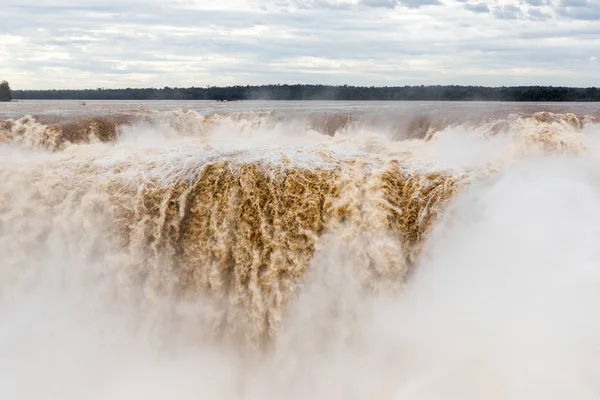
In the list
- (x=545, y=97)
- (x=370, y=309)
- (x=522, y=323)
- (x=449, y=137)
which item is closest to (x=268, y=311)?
(x=370, y=309)

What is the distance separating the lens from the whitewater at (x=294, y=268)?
32.5 ft

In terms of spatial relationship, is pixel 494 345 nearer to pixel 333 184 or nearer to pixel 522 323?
pixel 522 323

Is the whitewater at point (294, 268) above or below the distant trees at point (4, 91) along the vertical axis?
below

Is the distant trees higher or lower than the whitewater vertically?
higher

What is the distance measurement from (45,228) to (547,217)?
916 cm

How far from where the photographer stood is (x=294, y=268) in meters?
11.0

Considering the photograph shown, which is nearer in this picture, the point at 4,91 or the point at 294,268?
the point at 294,268

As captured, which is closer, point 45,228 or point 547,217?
→ point 547,217

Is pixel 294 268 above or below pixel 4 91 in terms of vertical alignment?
below

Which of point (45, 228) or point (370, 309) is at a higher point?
point (45, 228)

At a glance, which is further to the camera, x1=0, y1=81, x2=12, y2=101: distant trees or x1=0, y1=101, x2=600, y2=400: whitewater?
x1=0, y1=81, x2=12, y2=101: distant trees

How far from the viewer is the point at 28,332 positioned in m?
12.0

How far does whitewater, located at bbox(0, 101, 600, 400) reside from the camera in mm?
9898

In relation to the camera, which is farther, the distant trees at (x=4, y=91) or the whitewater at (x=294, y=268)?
the distant trees at (x=4, y=91)
